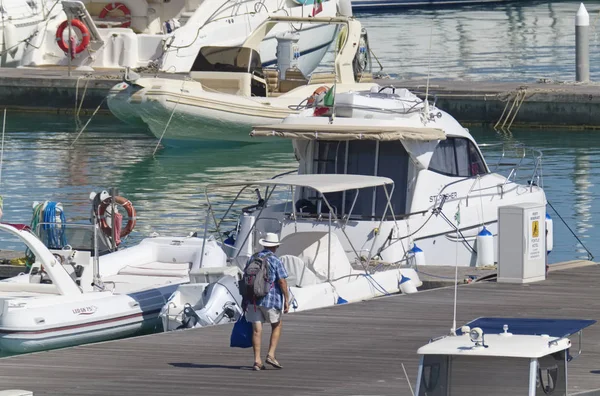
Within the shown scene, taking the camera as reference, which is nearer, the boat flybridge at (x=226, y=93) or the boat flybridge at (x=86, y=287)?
the boat flybridge at (x=86, y=287)

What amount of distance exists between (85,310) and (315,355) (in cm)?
408

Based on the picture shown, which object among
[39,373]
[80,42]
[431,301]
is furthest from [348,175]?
[80,42]

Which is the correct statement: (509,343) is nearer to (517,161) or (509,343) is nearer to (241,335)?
(241,335)

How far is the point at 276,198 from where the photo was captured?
2575 centimetres

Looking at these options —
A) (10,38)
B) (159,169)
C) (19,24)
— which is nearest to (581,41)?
(159,169)

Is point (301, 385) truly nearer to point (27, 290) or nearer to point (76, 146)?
point (27, 290)

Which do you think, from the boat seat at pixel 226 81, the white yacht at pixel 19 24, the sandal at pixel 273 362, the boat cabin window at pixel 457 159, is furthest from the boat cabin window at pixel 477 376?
the white yacht at pixel 19 24

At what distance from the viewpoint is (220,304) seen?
15.7 metres

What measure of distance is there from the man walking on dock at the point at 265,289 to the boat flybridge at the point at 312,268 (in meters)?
3.42

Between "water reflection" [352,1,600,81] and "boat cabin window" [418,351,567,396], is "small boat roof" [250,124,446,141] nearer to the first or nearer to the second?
"boat cabin window" [418,351,567,396]

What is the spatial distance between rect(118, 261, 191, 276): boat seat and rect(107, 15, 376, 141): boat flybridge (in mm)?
12139

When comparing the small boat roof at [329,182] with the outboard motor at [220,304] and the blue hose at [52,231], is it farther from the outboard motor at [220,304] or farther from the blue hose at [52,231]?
the blue hose at [52,231]

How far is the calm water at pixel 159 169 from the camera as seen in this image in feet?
82.5

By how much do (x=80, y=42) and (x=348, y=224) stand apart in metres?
21.2
